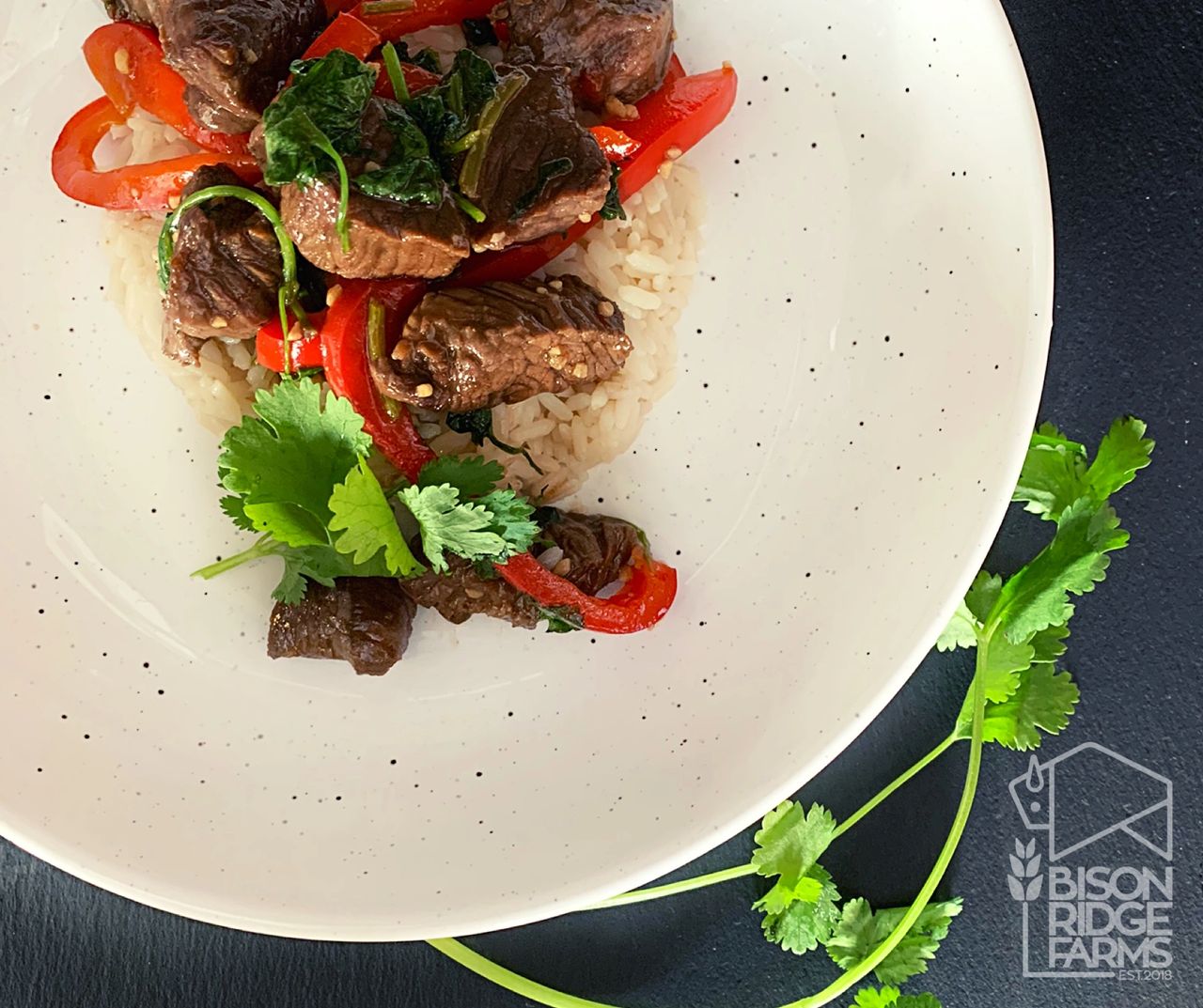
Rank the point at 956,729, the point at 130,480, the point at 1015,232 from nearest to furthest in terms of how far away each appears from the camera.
A: the point at 1015,232, the point at 130,480, the point at 956,729

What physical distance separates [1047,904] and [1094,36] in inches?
114

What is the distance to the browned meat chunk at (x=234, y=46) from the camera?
258 centimetres

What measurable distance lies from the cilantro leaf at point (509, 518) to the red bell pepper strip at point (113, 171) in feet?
3.71

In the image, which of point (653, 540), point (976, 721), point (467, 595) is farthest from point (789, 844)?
point (467, 595)

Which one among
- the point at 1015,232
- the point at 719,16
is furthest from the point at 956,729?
the point at 719,16

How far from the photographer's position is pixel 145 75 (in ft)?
9.57

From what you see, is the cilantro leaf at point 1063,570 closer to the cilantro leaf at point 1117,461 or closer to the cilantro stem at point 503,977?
the cilantro leaf at point 1117,461

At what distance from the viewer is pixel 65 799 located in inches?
120

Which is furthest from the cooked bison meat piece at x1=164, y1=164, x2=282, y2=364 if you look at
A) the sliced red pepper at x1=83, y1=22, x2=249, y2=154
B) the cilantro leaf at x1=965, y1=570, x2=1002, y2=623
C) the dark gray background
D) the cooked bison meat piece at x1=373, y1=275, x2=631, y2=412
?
the cilantro leaf at x1=965, y1=570, x2=1002, y2=623

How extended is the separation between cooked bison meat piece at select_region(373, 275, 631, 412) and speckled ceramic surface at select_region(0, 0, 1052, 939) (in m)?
0.43

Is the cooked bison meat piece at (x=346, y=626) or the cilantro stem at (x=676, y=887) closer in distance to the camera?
the cooked bison meat piece at (x=346, y=626)

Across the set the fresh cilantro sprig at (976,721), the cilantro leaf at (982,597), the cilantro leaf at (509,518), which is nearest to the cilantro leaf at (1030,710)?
the fresh cilantro sprig at (976,721)

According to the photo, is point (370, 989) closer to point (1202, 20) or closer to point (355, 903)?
point (355, 903)

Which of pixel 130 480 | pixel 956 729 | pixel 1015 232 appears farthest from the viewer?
pixel 956 729
